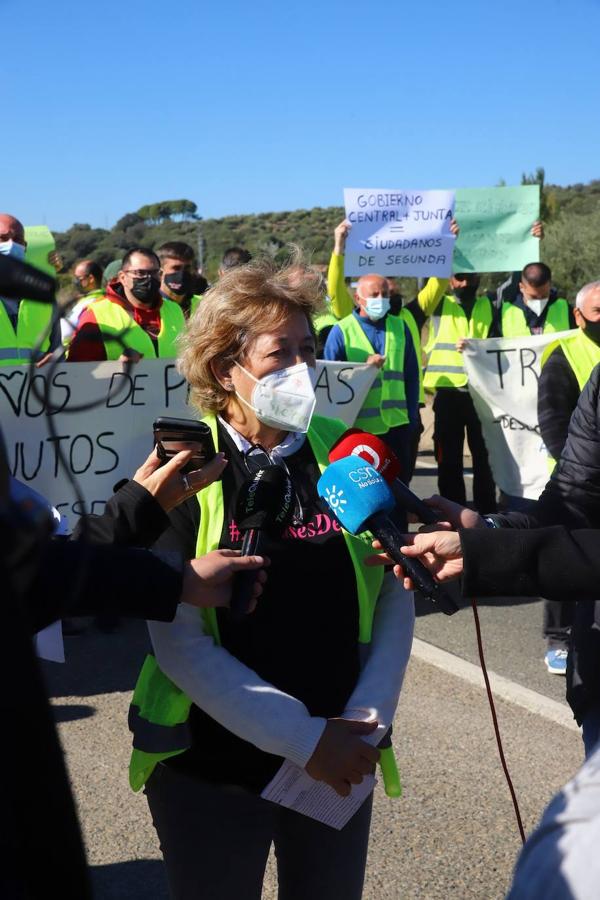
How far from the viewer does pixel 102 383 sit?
19.0ft

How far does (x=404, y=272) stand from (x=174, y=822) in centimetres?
697

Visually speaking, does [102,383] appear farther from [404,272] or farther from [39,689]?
[39,689]

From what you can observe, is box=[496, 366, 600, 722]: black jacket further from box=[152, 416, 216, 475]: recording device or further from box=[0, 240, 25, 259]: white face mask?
box=[0, 240, 25, 259]: white face mask

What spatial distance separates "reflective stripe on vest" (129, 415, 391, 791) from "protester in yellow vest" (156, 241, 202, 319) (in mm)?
5528

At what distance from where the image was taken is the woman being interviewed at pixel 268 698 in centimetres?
212

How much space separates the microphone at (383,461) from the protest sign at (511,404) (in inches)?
204

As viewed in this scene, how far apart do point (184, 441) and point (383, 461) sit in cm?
45

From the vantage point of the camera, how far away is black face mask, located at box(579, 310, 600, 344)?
18.5 feet

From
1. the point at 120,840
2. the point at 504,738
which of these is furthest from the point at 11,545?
the point at 504,738

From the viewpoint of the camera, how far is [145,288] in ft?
21.6

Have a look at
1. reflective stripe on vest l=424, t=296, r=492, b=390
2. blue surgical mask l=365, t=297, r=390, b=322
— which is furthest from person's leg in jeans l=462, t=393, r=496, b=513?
blue surgical mask l=365, t=297, r=390, b=322

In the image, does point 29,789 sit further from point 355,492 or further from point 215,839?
point 215,839

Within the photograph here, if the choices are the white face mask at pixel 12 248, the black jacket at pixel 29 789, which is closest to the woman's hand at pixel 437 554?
the black jacket at pixel 29 789

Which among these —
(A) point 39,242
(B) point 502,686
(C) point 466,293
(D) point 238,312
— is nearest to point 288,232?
(C) point 466,293
